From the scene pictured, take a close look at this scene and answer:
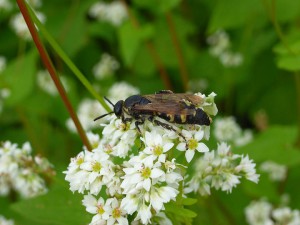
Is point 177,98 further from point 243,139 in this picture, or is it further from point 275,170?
point 275,170

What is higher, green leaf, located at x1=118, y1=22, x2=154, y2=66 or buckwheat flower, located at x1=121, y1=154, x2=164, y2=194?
green leaf, located at x1=118, y1=22, x2=154, y2=66

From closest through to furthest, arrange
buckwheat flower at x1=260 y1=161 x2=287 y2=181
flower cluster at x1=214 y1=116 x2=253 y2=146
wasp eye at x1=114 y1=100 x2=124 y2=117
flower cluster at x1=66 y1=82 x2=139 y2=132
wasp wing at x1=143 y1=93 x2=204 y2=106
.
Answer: wasp wing at x1=143 y1=93 x2=204 y2=106 → wasp eye at x1=114 y1=100 x2=124 y2=117 → flower cluster at x1=66 y1=82 x2=139 y2=132 → buckwheat flower at x1=260 y1=161 x2=287 y2=181 → flower cluster at x1=214 y1=116 x2=253 y2=146

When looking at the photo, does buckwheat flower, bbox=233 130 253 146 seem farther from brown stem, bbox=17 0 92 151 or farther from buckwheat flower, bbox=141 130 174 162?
buckwheat flower, bbox=141 130 174 162

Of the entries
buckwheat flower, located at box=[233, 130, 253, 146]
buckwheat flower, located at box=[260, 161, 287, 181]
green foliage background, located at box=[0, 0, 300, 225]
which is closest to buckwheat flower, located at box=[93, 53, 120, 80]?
green foliage background, located at box=[0, 0, 300, 225]

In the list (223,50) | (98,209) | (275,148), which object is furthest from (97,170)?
(223,50)

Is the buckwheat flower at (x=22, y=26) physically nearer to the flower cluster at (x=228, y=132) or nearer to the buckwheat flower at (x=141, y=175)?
the flower cluster at (x=228, y=132)

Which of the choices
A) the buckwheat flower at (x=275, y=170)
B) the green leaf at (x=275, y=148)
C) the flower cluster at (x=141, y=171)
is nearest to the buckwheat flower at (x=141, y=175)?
the flower cluster at (x=141, y=171)
